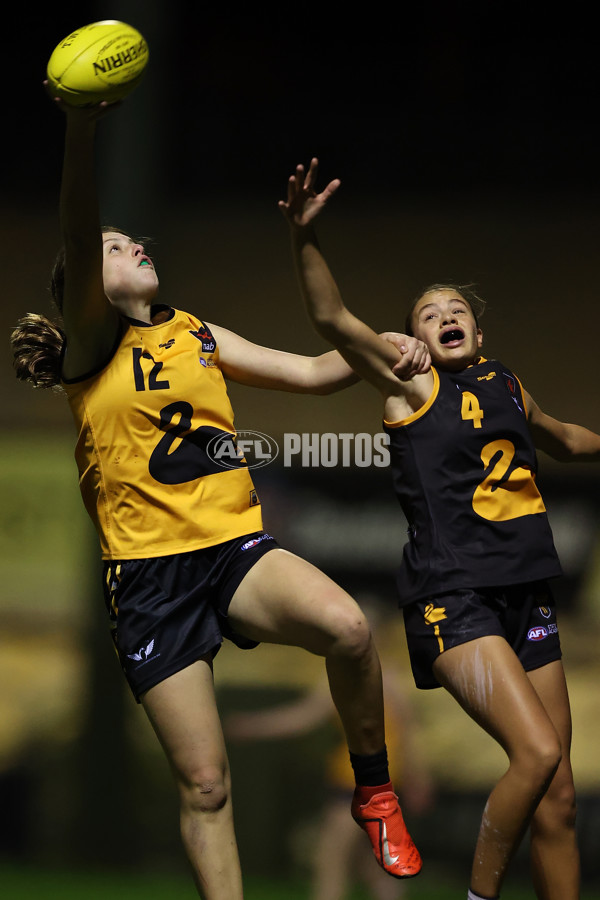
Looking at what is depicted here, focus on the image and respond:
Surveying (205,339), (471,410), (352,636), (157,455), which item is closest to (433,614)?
(352,636)

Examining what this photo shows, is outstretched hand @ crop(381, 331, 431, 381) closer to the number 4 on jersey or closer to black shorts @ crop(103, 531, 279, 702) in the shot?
the number 4 on jersey

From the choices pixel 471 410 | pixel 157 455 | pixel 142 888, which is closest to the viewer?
pixel 157 455

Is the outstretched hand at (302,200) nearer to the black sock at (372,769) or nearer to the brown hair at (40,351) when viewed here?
the brown hair at (40,351)

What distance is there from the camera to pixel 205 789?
8.12 ft

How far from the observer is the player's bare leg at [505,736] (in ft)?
7.93

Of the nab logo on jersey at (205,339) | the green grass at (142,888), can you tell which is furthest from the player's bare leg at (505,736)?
the green grass at (142,888)

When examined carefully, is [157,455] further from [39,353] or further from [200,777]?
[200,777]

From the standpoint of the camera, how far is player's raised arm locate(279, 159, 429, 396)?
2.48 metres

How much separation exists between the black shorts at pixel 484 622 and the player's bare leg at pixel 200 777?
55 cm

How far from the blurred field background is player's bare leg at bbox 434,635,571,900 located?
1.56 metres

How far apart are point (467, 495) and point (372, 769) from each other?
71cm

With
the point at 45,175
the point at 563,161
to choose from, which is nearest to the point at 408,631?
the point at 563,161

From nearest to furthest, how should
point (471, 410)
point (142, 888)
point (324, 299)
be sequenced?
point (324, 299) → point (471, 410) → point (142, 888)

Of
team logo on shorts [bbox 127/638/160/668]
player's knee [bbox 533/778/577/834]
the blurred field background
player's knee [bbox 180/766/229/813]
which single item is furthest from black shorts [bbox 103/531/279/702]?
the blurred field background
